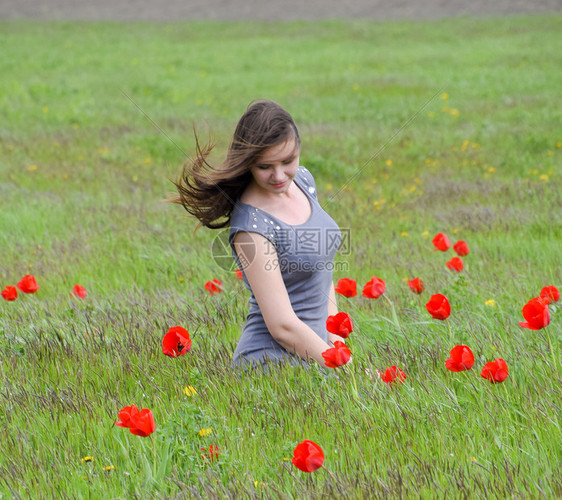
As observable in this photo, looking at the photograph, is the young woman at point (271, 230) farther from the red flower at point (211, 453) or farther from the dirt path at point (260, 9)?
the dirt path at point (260, 9)

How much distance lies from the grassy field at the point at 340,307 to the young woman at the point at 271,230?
7.2 inches

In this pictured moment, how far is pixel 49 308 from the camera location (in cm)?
396

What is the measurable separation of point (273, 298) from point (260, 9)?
143 ft

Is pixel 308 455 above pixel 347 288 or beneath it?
above

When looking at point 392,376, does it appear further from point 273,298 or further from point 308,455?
point 308,455

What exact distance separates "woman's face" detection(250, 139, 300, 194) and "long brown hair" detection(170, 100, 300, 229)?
0.02 meters

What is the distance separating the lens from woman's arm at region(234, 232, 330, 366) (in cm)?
268

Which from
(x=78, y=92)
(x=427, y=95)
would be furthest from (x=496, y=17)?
(x=78, y=92)

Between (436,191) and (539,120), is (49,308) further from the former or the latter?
(539,120)

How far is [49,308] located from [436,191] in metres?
4.13

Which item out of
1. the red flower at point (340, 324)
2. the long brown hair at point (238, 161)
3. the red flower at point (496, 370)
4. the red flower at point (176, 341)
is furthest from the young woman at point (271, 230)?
the red flower at point (496, 370)

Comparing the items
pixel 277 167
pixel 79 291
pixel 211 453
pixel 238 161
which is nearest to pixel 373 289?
pixel 277 167

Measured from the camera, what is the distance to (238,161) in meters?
2.66

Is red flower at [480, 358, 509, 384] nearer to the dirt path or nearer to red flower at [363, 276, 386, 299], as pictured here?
red flower at [363, 276, 386, 299]
